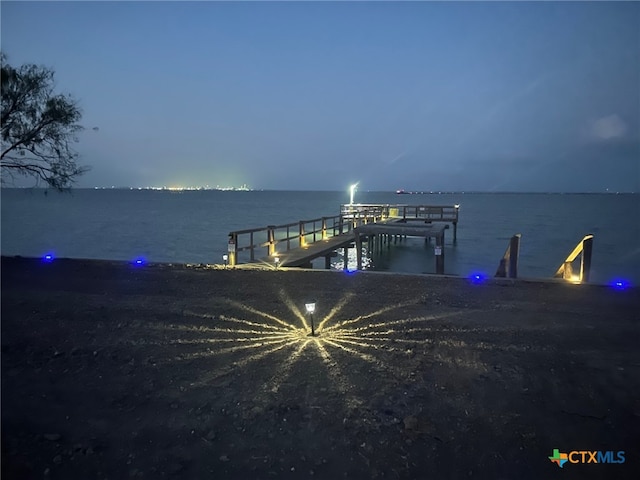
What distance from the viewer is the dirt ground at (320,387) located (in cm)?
337

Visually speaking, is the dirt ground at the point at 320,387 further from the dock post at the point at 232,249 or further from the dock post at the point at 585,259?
the dock post at the point at 232,249

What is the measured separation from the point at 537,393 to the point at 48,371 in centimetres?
536

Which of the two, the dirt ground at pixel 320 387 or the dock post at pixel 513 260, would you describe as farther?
the dock post at pixel 513 260

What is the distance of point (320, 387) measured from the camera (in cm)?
445

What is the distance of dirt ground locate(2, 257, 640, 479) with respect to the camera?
3.37 m

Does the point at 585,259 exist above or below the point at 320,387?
above

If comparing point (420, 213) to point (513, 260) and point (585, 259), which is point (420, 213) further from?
point (585, 259)

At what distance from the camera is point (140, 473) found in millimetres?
3227

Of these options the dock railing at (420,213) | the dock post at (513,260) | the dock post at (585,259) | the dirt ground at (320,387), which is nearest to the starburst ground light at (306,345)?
the dirt ground at (320,387)

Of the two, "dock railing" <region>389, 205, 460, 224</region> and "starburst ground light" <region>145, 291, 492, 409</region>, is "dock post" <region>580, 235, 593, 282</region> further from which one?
"dock railing" <region>389, 205, 460, 224</region>

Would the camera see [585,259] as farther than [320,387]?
Yes

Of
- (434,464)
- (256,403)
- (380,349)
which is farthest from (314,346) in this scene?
(434,464)

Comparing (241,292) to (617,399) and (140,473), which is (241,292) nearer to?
(140,473)

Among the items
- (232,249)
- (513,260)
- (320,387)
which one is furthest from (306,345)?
(232,249)
